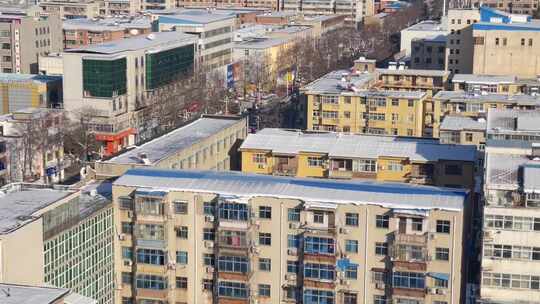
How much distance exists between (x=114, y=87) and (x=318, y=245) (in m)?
24.6

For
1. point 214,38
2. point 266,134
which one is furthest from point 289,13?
point 266,134

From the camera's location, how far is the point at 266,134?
26.2 m

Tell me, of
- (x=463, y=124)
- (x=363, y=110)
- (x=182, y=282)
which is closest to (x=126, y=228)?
(x=182, y=282)

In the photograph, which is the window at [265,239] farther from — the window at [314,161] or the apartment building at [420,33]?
the apartment building at [420,33]

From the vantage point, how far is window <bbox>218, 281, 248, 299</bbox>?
18.8 meters

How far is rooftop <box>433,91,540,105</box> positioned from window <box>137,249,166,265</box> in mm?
16311

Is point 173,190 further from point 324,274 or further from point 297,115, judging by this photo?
point 297,115

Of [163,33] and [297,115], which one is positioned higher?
[163,33]

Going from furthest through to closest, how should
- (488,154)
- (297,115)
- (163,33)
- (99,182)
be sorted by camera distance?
(163,33), (297,115), (99,182), (488,154)

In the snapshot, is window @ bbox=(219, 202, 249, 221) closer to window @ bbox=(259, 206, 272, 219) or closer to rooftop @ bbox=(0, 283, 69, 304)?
window @ bbox=(259, 206, 272, 219)

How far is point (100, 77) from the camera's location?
40531 mm

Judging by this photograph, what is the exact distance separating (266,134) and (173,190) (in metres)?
7.62

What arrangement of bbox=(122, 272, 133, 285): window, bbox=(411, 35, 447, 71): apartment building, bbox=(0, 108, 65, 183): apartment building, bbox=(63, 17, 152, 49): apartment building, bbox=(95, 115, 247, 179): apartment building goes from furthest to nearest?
bbox=(63, 17, 152, 49): apartment building
bbox=(411, 35, 447, 71): apartment building
bbox=(0, 108, 65, 183): apartment building
bbox=(95, 115, 247, 179): apartment building
bbox=(122, 272, 133, 285): window

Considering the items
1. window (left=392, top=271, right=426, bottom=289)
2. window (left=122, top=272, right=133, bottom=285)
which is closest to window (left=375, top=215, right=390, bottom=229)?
window (left=392, top=271, right=426, bottom=289)
